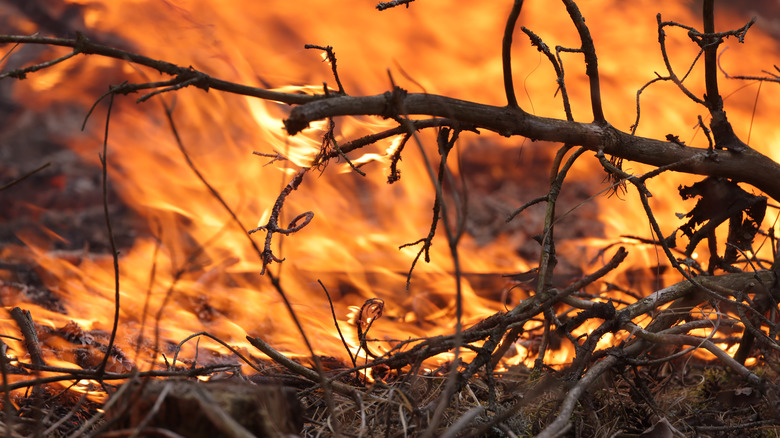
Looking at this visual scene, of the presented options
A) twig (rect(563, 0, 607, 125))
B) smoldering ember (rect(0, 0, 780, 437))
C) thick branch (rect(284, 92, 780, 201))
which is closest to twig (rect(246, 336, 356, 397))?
smoldering ember (rect(0, 0, 780, 437))

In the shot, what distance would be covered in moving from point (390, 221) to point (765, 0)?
2.63m

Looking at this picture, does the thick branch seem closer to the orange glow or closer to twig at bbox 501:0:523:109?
twig at bbox 501:0:523:109

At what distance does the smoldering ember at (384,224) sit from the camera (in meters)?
1.36

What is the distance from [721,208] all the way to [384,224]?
1.69 m

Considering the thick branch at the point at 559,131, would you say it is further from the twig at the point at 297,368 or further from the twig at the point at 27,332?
the twig at the point at 27,332

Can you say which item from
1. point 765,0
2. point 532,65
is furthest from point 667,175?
point 765,0

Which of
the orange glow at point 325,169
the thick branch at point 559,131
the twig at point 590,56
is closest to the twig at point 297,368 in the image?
the orange glow at point 325,169

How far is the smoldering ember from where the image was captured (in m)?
1.36

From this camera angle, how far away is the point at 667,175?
3.03 m

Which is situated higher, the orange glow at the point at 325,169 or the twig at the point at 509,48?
the orange glow at the point at 325,169

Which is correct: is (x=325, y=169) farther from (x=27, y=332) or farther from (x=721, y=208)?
(x=721, y=208)

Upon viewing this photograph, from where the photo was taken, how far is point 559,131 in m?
1.50

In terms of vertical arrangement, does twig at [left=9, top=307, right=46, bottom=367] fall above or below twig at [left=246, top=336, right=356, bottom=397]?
above

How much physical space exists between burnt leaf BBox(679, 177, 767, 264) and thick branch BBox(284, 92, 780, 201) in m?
0.04
